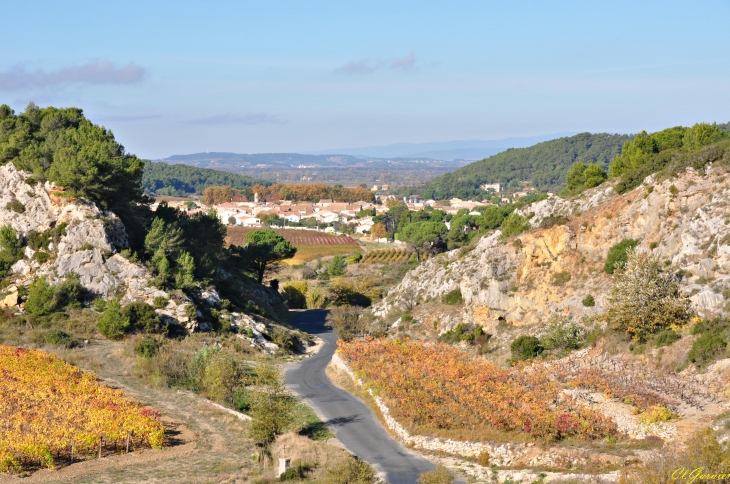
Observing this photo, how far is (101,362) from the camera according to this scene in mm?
42281

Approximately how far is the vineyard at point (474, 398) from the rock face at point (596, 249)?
354 inches

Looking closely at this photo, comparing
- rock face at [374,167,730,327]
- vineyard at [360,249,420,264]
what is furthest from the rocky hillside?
vineyard at [360,249,420,264]

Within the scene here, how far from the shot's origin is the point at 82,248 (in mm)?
53406

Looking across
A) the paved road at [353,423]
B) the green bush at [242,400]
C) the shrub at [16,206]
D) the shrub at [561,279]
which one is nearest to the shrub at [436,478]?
the paved road at [353,423]

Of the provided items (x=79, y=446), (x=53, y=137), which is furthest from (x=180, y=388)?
(x=53, y=137)

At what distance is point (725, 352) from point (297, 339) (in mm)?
29367

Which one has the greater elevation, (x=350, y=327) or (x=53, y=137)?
(x=53, y=137)

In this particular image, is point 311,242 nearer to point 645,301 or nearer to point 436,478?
Answer: point 645,301

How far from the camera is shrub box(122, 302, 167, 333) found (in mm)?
48688

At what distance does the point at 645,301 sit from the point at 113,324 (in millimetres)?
29715

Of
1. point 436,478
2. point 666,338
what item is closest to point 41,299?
point 436,478

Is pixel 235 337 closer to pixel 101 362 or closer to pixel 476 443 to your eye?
pixel 101 362

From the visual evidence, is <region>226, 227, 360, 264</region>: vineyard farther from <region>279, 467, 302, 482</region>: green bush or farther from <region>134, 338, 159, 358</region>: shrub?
<region>279, 467, 302, 482</region>: green bush

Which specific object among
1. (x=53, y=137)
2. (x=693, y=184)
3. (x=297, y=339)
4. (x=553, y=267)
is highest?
(x=53, y=137)
